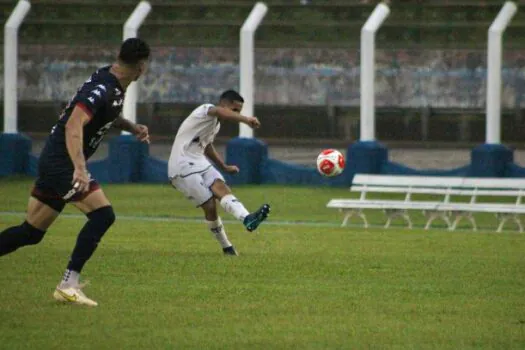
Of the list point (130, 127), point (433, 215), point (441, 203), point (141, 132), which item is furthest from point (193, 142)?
point (441, 203)

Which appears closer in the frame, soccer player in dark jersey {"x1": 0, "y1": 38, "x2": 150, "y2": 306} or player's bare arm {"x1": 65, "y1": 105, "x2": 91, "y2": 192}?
player's bare arm {"x1": 65, "y1": 105, "x2": 91, "y2": 192}

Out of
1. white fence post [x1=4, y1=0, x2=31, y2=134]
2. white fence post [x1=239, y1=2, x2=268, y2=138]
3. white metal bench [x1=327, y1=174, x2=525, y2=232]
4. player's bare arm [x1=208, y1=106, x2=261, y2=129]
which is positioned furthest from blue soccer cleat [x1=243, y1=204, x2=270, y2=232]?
white fence post [x1=4, y1=0, x2=31, y2=134]

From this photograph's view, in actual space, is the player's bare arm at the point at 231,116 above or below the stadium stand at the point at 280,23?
below

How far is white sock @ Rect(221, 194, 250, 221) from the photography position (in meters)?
16.4

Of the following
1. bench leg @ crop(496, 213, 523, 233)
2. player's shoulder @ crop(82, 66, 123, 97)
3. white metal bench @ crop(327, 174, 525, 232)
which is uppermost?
player's shoulder @ crop(82, 66, 123, 97)

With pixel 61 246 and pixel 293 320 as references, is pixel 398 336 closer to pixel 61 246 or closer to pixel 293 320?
pixel 293 320

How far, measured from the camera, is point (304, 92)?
3562cm

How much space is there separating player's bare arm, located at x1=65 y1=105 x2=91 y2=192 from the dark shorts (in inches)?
5.9

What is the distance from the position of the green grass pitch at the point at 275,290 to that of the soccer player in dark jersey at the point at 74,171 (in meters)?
0.41

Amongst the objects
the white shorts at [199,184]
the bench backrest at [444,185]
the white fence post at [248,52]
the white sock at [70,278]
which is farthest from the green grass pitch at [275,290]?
the white fence post at [248,52]

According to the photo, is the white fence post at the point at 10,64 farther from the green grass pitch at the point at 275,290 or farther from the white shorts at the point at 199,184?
the white shorts at the point at 199,184

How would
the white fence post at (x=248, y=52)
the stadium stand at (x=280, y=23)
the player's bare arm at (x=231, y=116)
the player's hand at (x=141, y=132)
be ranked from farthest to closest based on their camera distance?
the stadium stand at (x=280, y=23), the white fence post at (x=248, y=52), the player's bare arm at (x=231, y=116), the player's hand at (x=141, y=132)

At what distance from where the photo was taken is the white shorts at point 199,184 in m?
16.9

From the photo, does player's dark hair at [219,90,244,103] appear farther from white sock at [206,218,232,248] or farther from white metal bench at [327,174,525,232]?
white metal bench at [327,174,525,232]
